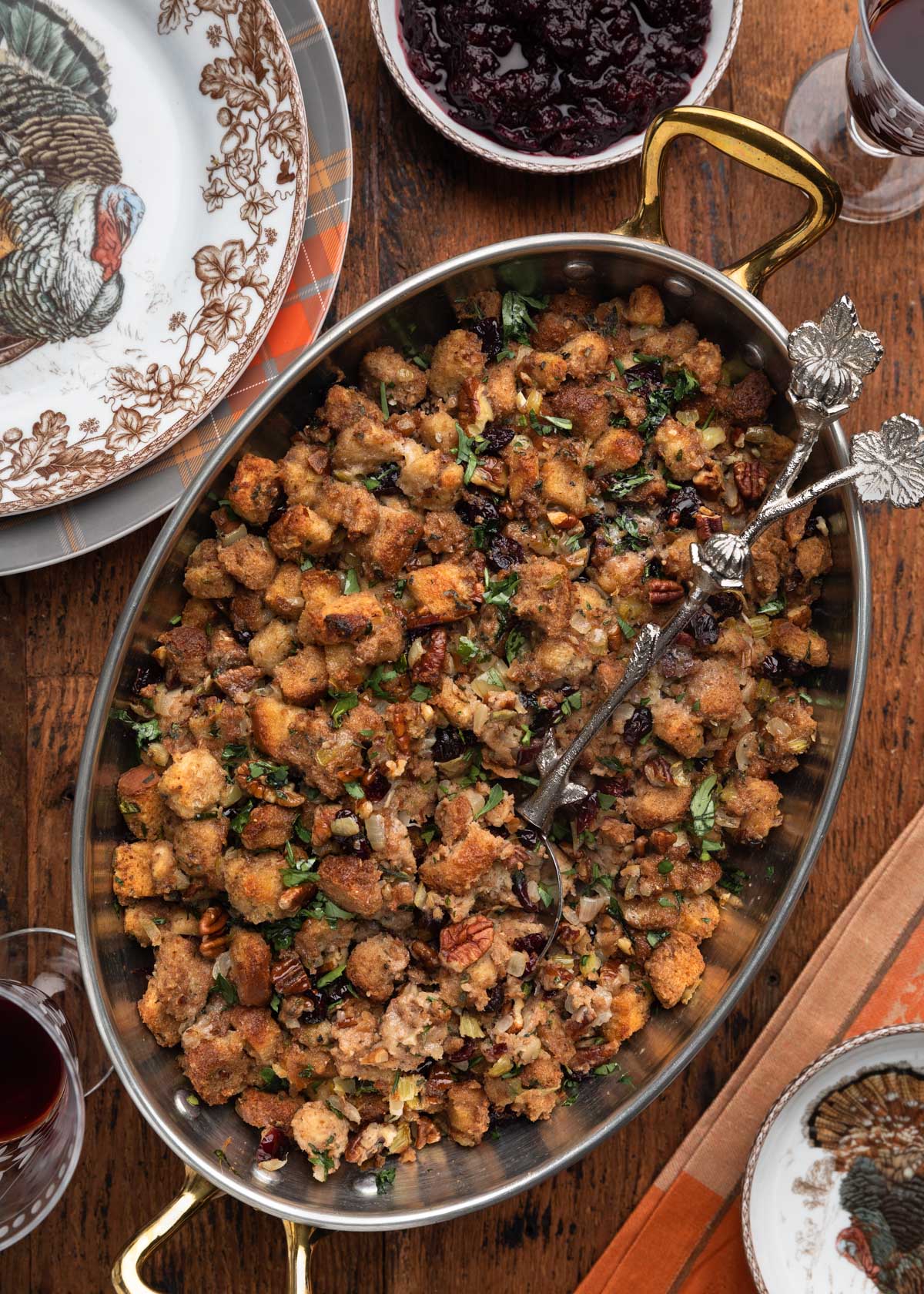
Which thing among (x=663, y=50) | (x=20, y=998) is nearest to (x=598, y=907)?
(x=20, y=998)

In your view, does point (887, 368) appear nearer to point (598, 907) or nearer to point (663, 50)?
point (663, 50)

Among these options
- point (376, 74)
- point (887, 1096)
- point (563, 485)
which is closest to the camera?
point (563, 485)

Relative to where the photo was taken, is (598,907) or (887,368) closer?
(598,907)

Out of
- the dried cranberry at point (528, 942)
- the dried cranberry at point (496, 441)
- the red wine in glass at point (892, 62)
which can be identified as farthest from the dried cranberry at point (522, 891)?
the red wine in glass at point (892, 62)

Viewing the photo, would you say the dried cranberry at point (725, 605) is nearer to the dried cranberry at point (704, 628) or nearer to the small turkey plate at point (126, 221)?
the dried cranberry at point (704, 628)

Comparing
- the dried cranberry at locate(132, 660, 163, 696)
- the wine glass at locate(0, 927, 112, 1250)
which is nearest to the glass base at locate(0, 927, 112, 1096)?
the wine glass at locate(0, 927, 112, 1250)

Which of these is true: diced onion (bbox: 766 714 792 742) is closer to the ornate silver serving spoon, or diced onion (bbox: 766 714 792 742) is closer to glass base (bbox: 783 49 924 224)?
the ornate silver serving spoon
